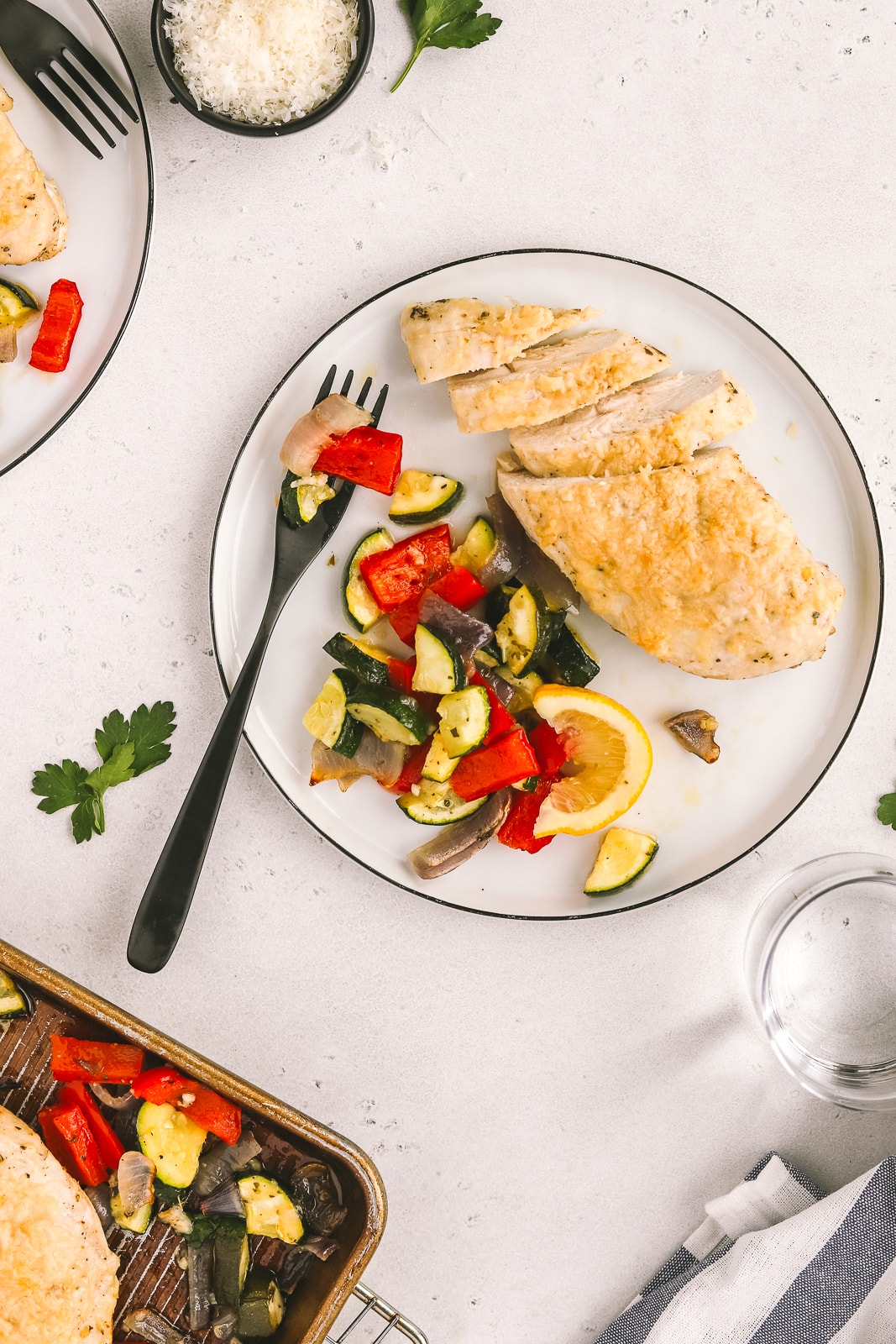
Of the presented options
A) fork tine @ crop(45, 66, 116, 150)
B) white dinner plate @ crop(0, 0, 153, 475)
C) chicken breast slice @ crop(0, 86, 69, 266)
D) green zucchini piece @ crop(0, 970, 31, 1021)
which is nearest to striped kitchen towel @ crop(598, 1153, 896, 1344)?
green zucchini piece @ crop(0, 970, 31, 1021)

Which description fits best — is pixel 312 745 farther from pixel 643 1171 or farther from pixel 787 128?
pixel 787 128

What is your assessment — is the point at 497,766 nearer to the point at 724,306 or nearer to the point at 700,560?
the point at 700,560

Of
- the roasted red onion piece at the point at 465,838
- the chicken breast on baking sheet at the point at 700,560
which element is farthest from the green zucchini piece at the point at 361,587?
the roasted red onion piece at the point at 465,838

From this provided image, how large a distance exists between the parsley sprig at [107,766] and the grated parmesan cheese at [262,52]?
1.77 m

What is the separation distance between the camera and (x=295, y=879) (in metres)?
3.06

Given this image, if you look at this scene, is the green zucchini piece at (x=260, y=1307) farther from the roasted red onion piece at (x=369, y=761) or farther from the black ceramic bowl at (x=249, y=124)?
the black ceramic bowl at (x=249, y=124)

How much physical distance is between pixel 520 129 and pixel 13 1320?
143 inches

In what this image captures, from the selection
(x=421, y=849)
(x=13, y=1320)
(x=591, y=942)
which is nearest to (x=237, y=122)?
(x=421, y=849)

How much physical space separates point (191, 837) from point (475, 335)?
5.39 ft

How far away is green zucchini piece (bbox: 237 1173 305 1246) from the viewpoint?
2787 mm

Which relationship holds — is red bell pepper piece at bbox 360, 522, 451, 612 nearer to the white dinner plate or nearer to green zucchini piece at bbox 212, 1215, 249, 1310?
the white dinner plate

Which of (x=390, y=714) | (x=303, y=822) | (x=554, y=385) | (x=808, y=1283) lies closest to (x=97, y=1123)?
(x=303, y=822)

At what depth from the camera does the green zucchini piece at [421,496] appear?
279 cm

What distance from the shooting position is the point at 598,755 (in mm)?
2803
